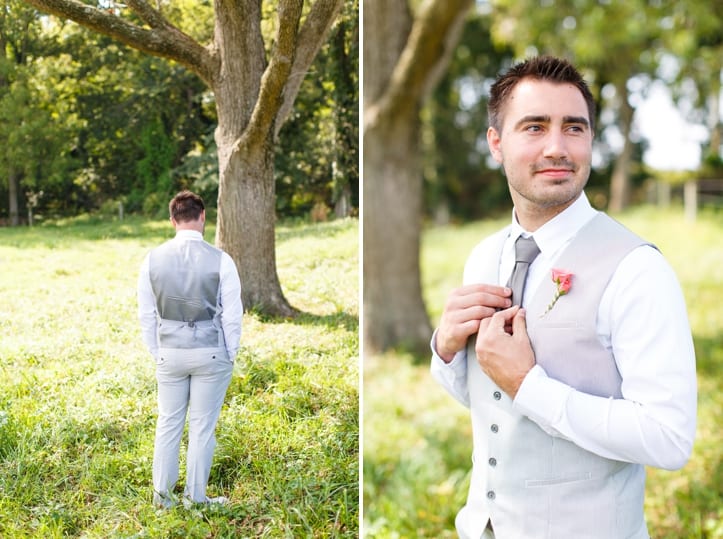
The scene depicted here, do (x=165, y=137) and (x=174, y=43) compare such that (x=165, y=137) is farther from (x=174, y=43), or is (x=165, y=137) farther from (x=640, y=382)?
(x=640, y=382)

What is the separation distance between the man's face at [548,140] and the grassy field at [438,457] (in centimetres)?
208

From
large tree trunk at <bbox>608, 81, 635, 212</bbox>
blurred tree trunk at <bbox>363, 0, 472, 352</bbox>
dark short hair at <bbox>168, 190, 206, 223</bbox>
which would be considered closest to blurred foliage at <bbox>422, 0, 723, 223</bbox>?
large tree trunk at <bbox>608, 81, 635, 212</bbox>

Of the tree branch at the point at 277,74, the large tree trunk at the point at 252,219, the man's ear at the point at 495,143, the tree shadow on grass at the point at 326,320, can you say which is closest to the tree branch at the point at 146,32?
the tree branch at the point at 277,74

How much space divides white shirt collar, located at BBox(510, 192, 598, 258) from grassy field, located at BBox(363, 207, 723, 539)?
1.97 m

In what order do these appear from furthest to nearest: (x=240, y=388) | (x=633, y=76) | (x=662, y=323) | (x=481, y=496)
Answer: (x=633, y=76) → (x=240, y=388) → (x=481, y=496) → (x=662, y=323)

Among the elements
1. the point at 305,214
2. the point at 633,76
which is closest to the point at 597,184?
the point at 633,76

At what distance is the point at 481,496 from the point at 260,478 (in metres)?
0.98

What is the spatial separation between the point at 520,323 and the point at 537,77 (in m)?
0.53

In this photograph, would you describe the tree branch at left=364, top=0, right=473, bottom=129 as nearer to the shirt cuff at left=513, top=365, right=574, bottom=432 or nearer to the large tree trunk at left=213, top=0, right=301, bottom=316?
the large tree trunk at left=213, top=0, right=301, bottom=316

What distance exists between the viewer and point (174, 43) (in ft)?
7.97

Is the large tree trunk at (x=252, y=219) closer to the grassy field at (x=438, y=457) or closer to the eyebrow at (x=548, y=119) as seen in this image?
the eyebrow at (x=548, y=119)

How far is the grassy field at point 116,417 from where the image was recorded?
91.5 inches

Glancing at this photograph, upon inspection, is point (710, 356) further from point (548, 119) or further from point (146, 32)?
point (146, 32)

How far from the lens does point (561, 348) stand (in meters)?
1.55
